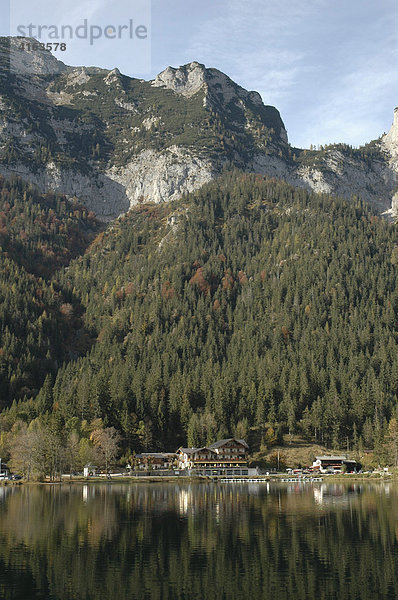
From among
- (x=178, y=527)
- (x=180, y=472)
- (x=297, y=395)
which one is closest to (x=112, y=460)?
(x=180, y=472)

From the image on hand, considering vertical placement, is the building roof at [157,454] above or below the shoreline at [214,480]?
above

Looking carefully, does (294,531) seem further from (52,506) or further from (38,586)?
(52,506)

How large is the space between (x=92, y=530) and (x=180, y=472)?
8955 cm

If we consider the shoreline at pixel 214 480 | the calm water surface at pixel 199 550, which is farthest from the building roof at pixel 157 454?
the calm water surface at pixel 199 550

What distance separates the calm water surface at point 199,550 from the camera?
123 feet

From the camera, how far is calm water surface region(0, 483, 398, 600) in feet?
123

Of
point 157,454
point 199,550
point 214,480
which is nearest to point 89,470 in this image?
point 157,454

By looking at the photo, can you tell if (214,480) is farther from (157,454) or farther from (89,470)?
(89,470)

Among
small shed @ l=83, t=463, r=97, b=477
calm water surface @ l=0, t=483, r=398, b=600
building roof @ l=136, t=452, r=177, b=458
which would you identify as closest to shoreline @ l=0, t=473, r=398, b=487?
small shed @ l=83, t=463, r=97, b=477

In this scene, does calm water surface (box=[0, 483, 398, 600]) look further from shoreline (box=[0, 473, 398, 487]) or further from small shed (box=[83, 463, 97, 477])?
small shed (box=[83, 463, 97, 477])

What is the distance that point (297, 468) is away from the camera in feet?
496

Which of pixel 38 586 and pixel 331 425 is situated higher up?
pixel 331 425

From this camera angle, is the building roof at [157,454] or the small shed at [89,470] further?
the building roof at [157,454]

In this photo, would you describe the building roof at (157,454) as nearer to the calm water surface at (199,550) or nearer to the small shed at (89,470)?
the small shed at (89,470)
